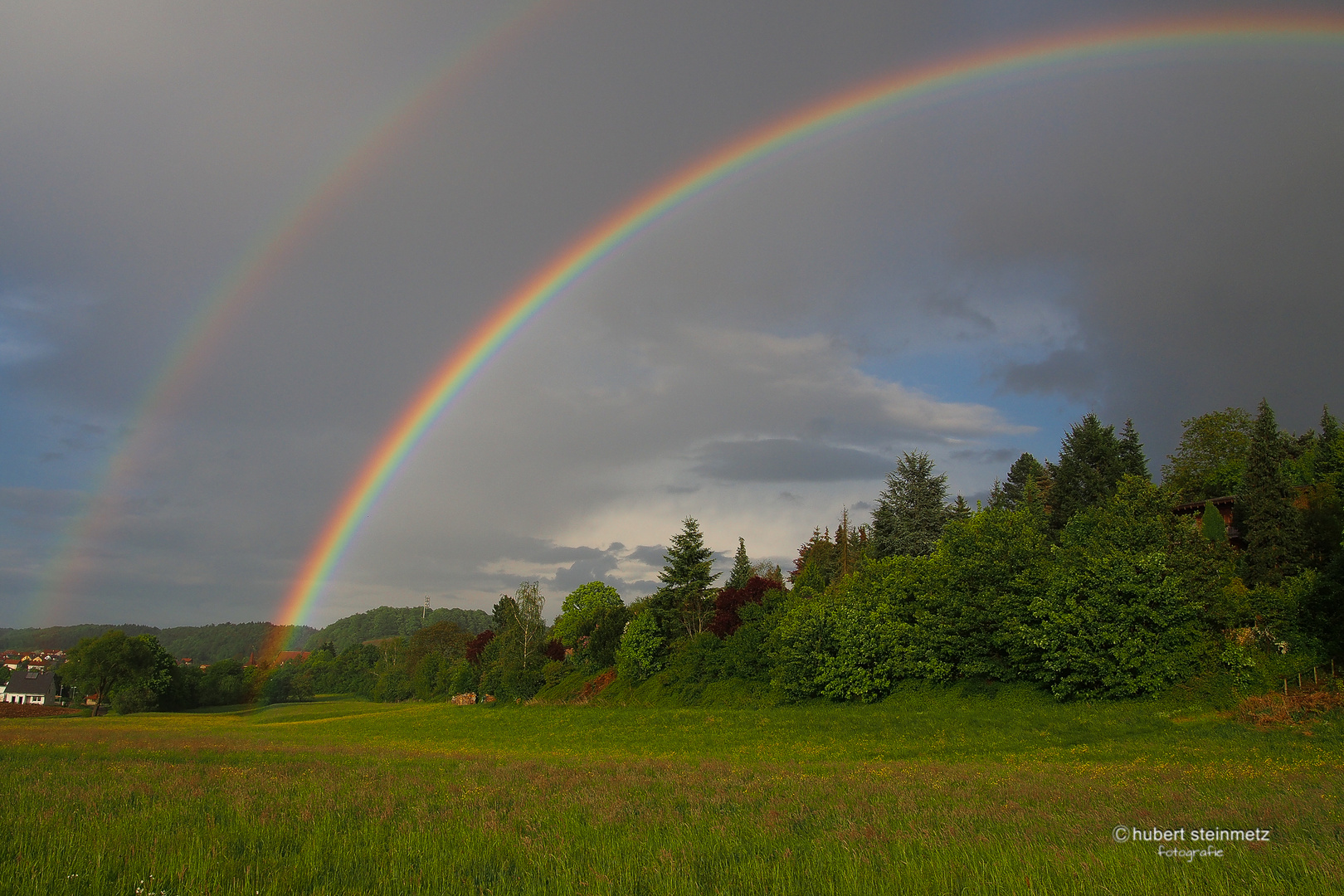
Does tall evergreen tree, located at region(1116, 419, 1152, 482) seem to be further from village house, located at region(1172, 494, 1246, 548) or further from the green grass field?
the green grass field

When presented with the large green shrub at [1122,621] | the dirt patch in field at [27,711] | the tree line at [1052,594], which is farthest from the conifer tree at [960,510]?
the dirt patch in field at [27,711]

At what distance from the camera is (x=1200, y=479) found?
85.9 meters

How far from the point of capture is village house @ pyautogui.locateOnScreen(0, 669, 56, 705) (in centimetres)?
13225

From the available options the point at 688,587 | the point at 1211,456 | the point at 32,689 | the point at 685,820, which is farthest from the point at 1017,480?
the point at 32,689

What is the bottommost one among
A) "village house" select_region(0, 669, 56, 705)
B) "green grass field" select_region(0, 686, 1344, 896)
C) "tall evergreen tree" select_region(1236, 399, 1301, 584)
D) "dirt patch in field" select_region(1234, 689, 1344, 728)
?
"village house" select_region(0, 669, 56, 705)

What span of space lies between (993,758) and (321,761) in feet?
79.6

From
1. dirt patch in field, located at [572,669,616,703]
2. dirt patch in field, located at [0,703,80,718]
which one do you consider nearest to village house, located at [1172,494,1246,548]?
dirt patch in field, located at [572,669,616,703]

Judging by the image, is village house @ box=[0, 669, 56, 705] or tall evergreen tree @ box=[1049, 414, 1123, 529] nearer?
tall evergreen tree @ box=[1049, 414, 1123, 529]

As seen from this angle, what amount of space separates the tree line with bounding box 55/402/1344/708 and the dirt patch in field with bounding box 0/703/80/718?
49661 mm

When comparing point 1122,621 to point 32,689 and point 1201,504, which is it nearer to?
point 1201,504

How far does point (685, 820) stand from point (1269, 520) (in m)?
61.3

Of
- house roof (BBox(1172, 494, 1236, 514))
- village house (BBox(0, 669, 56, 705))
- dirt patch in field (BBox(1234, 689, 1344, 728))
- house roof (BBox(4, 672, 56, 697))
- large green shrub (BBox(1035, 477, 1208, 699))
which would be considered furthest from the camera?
house roof (BBox(4, 672, 56, 697))

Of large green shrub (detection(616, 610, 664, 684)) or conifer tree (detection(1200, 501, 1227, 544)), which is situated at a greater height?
conifer tree (detection(1200, 501, 1227, 544))

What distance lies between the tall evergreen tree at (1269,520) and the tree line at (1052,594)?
0.42ft
